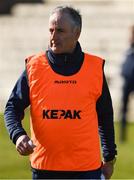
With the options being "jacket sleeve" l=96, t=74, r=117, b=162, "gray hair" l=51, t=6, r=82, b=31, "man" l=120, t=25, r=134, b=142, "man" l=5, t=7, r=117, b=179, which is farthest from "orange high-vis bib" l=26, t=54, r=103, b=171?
"man" l=120, t=25, r=134, b=142

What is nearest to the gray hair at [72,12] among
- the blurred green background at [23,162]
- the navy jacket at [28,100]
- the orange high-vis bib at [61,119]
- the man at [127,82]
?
the navy jacket at [28,100]

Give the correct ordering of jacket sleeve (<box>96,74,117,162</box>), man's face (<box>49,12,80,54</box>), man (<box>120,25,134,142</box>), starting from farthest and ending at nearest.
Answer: man (<box>120,25,134,142</box>) → jacket sleeve (<box>96,74,117,162</box>) → man's face (<box>49,12,80,54</box>)

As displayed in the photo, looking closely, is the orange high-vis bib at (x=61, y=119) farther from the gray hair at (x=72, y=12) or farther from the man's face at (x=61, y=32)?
the gray hair at (x=72, y=12)

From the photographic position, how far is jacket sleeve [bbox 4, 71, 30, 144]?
634 centimetres

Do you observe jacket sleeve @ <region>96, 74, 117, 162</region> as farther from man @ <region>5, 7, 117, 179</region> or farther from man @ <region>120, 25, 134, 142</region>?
man @ <region>120, 25, 134, 142</region>

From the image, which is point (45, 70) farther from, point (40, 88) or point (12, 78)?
point (12, 78)

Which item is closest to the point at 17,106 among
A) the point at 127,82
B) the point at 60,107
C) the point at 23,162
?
the point at 60,107

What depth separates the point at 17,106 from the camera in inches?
252

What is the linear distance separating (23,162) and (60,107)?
736 centimetres

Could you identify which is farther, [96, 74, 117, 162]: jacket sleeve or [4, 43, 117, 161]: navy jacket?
[96, 74, 117, 162]: jacket sleeve

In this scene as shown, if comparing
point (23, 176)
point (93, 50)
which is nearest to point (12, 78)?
point (93, 50)

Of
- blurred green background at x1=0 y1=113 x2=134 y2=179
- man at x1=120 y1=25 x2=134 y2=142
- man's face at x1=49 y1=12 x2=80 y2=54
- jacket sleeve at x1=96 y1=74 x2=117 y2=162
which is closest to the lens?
man's face at x1=49 y1=12 x2=80 y2=54

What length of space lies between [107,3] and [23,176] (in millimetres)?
14493

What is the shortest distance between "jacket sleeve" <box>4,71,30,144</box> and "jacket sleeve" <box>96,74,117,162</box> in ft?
1.59
